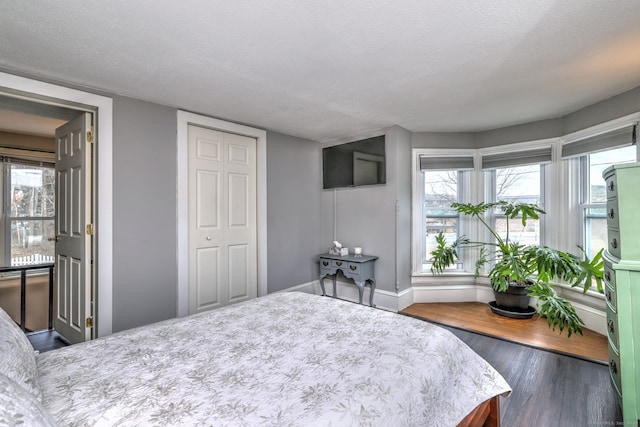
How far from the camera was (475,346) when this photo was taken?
265 centimetres

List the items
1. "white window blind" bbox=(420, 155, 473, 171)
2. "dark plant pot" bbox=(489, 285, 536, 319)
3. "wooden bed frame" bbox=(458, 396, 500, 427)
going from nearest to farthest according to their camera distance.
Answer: "wooden bed frame" bbox=(458, 396, 500, 427) → "dark plant pot" bbox=(489, 285, 536, 319) → "white window blind" bbox=(420, 155, 473, 171)

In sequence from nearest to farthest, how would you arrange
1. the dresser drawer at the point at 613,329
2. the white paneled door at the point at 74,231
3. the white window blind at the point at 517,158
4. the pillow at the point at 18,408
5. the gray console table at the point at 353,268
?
the pillow at the point at 18,408 < the dresser drawer at the point at 613,329 < the white paneled door at the point at 74,231 < the white window blind at the point at 517,158 < the gray console table at the point at 353,268

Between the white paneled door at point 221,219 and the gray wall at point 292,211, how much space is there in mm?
244

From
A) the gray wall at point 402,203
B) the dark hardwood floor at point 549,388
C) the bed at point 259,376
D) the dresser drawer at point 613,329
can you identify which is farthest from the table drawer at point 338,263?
the dresser drawer at point 613,329

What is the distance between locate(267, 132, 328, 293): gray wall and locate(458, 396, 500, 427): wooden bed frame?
2671mm

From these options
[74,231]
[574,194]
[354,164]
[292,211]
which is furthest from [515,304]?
[74,231]

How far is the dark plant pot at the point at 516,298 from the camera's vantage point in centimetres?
334

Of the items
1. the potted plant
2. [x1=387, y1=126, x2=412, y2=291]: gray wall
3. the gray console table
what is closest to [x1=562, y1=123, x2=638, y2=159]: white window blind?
the potted plant

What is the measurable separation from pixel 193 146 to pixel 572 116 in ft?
13.0

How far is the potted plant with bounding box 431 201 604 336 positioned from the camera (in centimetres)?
242

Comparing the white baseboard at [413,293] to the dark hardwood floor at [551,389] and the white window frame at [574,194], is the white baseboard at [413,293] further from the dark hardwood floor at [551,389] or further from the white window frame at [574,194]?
the dark hardwood floor at [551,389]

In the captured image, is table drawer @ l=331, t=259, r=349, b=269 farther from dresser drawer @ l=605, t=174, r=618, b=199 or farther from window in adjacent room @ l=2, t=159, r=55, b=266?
window in adjacent room @ l=2, t=159, r=55, b=266

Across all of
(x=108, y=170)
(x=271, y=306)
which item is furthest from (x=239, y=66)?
(x=271, y=306)

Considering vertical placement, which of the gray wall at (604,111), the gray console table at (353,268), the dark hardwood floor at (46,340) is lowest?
the dark hardwood floor at (46,340)
